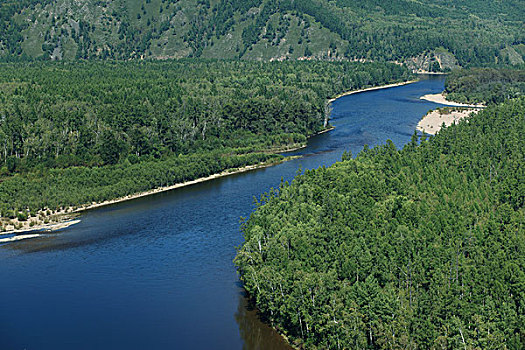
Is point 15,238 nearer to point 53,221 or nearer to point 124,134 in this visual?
point 53,221

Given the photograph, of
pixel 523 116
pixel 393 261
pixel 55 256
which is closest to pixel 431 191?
pixel 393 261

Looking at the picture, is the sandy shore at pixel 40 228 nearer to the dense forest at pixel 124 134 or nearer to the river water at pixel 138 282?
the river water at pixel 138 282

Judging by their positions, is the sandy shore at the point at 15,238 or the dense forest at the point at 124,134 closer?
the sandy shore at the point at 15,238

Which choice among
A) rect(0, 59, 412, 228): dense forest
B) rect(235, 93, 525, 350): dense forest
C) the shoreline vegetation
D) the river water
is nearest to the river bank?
the shoreline vegetation

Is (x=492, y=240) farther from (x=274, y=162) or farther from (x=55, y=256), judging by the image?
(x=274, y=162)

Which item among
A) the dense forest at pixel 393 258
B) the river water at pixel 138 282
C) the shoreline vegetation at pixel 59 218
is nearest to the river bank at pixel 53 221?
the shoreline vegetation at pixel 59 218

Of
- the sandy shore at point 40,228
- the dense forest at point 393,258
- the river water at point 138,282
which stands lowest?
the river water at point 138,282

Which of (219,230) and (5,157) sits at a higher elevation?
(5,157)

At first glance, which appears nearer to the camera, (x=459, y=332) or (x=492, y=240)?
(x=459, y=332)

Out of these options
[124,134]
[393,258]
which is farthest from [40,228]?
[393,258]
